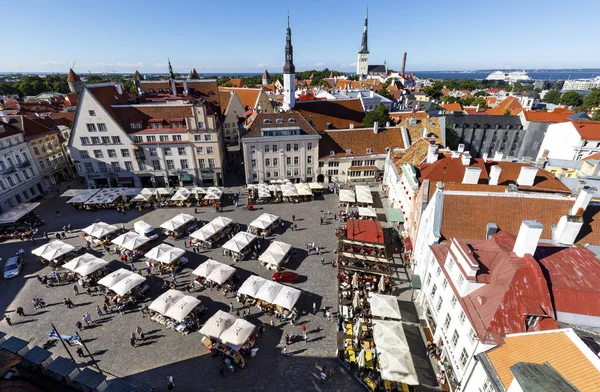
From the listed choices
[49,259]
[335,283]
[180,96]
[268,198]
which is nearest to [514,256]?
[335,283]

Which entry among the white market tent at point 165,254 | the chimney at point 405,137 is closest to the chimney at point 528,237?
the white market tent at point 165,254

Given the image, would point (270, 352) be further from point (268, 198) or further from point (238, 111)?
point (238, 111)

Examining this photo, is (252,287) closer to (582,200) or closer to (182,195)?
(182,195)

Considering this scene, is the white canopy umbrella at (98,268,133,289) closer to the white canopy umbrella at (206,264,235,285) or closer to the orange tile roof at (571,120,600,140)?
the white canopy umbrella at (206,264,235,285)

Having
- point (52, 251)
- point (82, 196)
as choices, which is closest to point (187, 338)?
point (52, 251)

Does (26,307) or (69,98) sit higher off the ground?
(69,98)
